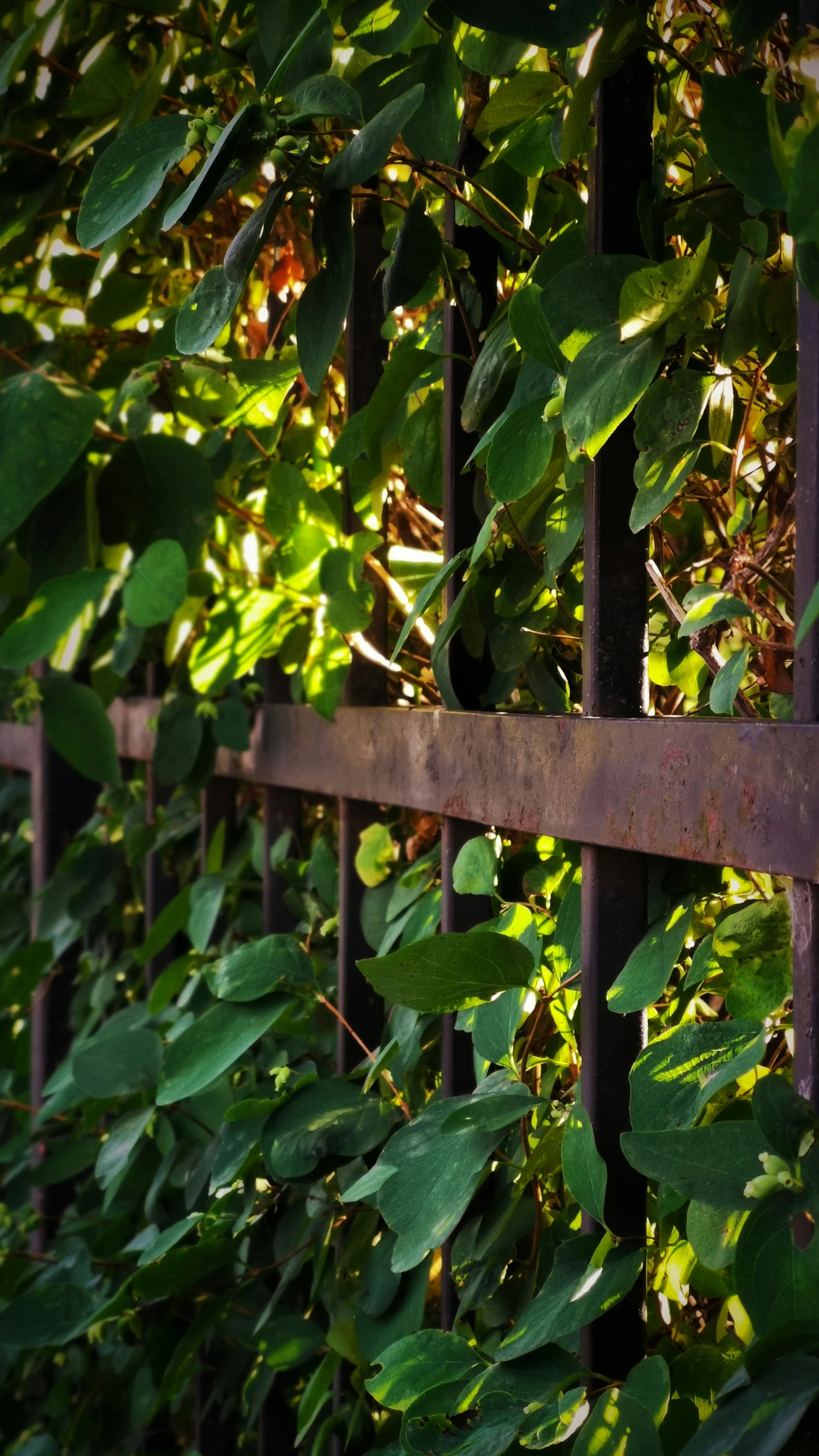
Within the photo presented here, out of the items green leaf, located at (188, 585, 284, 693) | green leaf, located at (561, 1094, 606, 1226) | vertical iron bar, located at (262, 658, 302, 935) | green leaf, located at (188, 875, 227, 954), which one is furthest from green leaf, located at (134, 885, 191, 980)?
green leaf, located at (561, 1094, 606, 1226)

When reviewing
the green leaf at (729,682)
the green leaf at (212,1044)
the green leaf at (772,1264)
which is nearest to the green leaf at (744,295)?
the green leaf at (729,682)

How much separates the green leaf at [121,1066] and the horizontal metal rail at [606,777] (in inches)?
10.5

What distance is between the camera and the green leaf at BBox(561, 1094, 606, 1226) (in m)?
0.53

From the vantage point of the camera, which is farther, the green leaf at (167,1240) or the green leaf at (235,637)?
the green leaf at (235,637)

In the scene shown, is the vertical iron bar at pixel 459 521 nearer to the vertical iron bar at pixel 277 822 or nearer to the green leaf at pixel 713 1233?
the green leaf at pixel 713 1233

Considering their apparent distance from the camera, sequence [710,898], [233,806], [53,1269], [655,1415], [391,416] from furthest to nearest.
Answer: [233,806] < [53,1269] < [391,416] < [710,898] < [655,1415]

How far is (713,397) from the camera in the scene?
582mm

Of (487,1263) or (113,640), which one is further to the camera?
(113,640)

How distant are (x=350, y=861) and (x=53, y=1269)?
554mm

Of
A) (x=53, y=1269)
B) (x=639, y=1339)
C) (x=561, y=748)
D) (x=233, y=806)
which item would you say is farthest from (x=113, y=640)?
(x=639, y=1339)

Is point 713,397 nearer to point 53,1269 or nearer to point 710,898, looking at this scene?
point 710,898

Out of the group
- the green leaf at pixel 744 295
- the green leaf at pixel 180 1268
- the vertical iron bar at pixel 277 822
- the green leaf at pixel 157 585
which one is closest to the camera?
the green leaf at pixel 744 295

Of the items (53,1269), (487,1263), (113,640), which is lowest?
(53,1269)

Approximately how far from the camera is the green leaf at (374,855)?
36.1 inches
